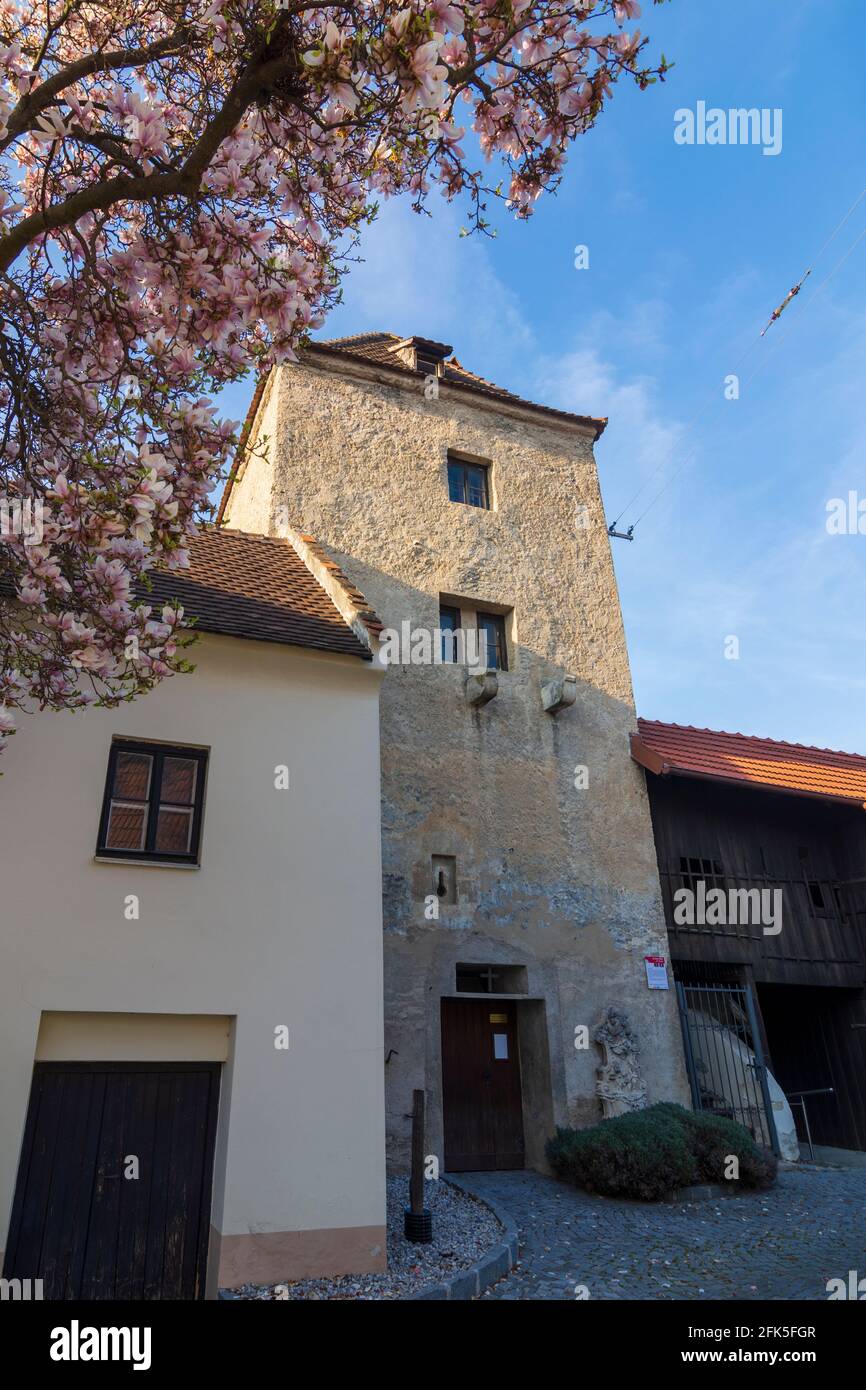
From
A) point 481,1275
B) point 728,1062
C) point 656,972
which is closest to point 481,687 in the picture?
point 656,972

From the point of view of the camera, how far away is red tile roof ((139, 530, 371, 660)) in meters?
9.34

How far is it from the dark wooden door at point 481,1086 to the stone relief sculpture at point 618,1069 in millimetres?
1291

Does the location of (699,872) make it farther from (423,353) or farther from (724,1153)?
(423,353)

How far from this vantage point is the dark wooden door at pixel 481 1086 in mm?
12109

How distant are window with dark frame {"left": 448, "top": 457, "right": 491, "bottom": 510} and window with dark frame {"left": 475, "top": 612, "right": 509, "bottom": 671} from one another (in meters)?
2.17

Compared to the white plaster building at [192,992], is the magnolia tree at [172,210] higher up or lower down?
higher up

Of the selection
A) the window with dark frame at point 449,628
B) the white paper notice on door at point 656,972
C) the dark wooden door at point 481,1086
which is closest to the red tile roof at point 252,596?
the window with dark frame at point 449,628

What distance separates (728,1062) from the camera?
13.6 metres

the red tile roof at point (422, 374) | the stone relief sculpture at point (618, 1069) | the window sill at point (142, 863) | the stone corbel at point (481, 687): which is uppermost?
the red tile roof at point (422, 374)

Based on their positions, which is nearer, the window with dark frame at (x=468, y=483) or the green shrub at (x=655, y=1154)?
the green shrub at (x=655, y=1154)

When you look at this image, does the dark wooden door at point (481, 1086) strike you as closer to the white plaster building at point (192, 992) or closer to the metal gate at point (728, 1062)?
the metal gate at point (728, 1062)

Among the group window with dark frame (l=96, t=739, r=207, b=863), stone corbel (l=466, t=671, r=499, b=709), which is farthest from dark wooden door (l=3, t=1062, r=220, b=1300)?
stone corbel (l=466, t=671, r=499, b=709)

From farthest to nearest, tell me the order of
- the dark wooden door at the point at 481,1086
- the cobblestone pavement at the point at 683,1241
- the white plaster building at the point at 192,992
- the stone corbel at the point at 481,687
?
1. the stone corbel at the point at 481,687
2. the dark wooden door at the point at 481,1086
3. the cobblestone pavement at the point at 683,1241
4. the white plaster building at the point at 192,992
